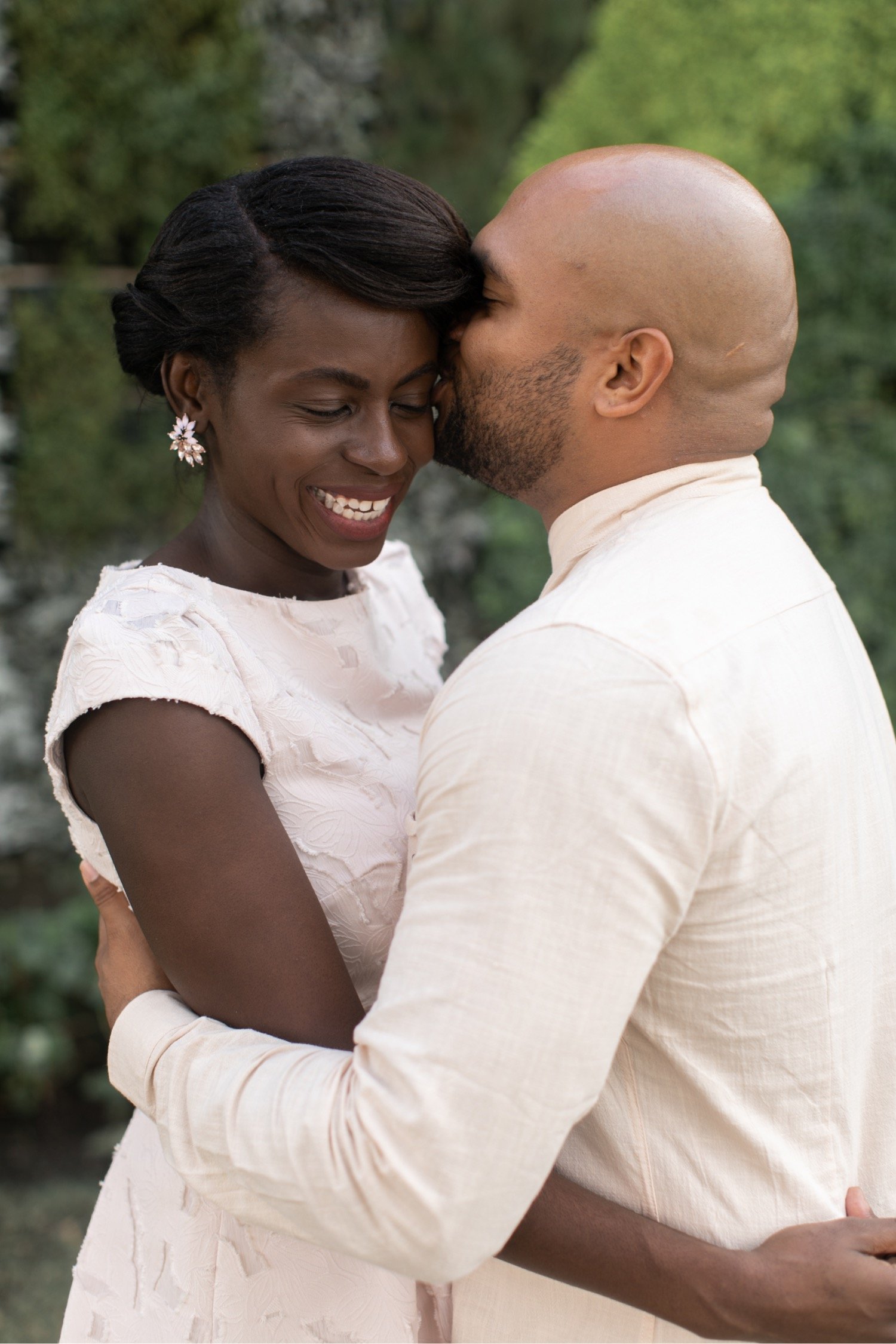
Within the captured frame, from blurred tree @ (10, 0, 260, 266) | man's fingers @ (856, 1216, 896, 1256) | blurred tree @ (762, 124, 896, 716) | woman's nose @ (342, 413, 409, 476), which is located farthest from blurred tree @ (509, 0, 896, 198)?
man's fingers @ (856, 1216, 896, 1256)

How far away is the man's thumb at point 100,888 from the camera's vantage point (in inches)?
71.8

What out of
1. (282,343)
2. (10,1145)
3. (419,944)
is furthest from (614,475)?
(10,1145)

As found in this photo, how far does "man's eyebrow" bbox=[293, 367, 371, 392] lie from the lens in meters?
1.75

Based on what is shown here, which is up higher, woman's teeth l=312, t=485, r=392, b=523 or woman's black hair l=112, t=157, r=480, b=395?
woman's black hair l=112, t=157, r=480, b=395

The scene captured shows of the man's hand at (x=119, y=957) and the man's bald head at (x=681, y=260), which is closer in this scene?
the man's bald head at (x=681, y=260)

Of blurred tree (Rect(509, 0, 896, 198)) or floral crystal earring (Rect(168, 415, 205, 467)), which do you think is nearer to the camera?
floral crystal earring (Rect(168, 415, 205, 467))

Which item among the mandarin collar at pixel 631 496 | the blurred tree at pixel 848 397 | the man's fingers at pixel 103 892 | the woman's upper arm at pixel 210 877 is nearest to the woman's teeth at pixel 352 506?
the mandarin collar at pixel 631 496

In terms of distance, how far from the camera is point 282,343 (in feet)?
5.78

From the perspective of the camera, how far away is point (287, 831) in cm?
168

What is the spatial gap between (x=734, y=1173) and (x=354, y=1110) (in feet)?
1.64

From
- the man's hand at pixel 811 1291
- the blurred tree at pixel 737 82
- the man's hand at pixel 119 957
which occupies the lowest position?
the man's hand at pixel 811 1291

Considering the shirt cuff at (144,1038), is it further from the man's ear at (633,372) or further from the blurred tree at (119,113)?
the blurred tree at (119,113)

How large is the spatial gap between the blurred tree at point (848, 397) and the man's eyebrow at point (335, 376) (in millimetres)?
3141

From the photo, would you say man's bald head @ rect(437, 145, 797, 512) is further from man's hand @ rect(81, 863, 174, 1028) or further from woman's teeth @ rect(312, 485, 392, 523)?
man's hand @ rect(81, 863, 174, 1028)
